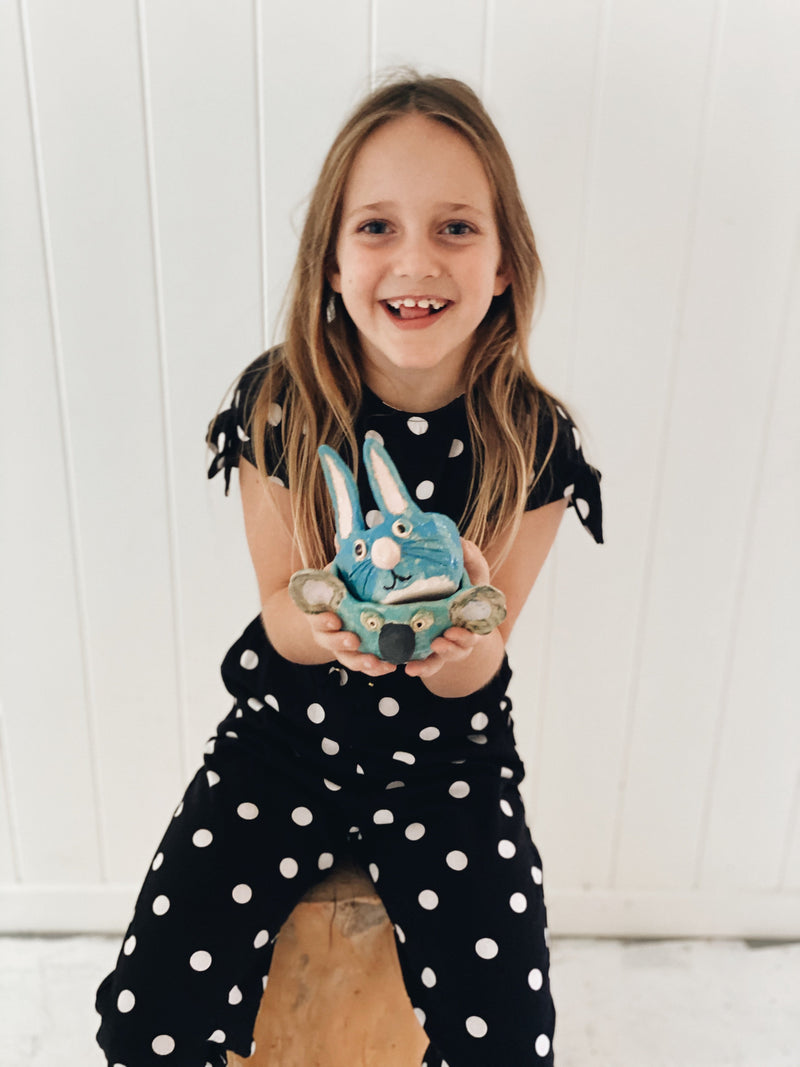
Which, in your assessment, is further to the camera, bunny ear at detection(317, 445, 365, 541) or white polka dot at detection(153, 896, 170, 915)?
white polka dot at detection(153, 896, 170, 915)

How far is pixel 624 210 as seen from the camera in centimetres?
102

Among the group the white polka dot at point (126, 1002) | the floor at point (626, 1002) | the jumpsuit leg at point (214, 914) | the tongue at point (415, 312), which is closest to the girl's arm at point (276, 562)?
the jumpsuit leg at point (214, 914)

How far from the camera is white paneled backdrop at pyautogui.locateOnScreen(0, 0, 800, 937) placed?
972 millimetres

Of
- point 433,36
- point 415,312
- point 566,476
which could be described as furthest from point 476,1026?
point 433,36

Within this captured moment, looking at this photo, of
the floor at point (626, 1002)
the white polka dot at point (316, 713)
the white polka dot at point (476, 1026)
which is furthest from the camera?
the floor at point (626, 1002)

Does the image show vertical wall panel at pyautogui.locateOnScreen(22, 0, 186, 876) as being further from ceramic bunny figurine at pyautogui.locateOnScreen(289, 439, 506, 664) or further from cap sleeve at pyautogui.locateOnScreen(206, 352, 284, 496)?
ceramic bunny figurine at pyautogui.locateOnScreen(289, 439, 506, 664)

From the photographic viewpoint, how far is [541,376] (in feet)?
3.50

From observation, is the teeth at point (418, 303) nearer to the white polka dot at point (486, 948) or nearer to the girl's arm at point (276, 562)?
the girl's arm at point (276, 562)

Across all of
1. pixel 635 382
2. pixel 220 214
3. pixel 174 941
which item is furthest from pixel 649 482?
pixel 174 941

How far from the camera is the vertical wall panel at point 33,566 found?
102cm

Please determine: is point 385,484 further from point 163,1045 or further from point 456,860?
point 163,1045

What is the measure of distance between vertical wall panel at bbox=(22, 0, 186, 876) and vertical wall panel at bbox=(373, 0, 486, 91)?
0.86 feet

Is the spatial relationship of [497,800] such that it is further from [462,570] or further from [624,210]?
[624,210]

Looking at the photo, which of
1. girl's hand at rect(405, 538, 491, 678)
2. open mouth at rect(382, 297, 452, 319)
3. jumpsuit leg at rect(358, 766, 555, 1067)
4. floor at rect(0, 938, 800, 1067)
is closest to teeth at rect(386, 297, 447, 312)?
open mouth at rect(382, 297, 452, 319)
